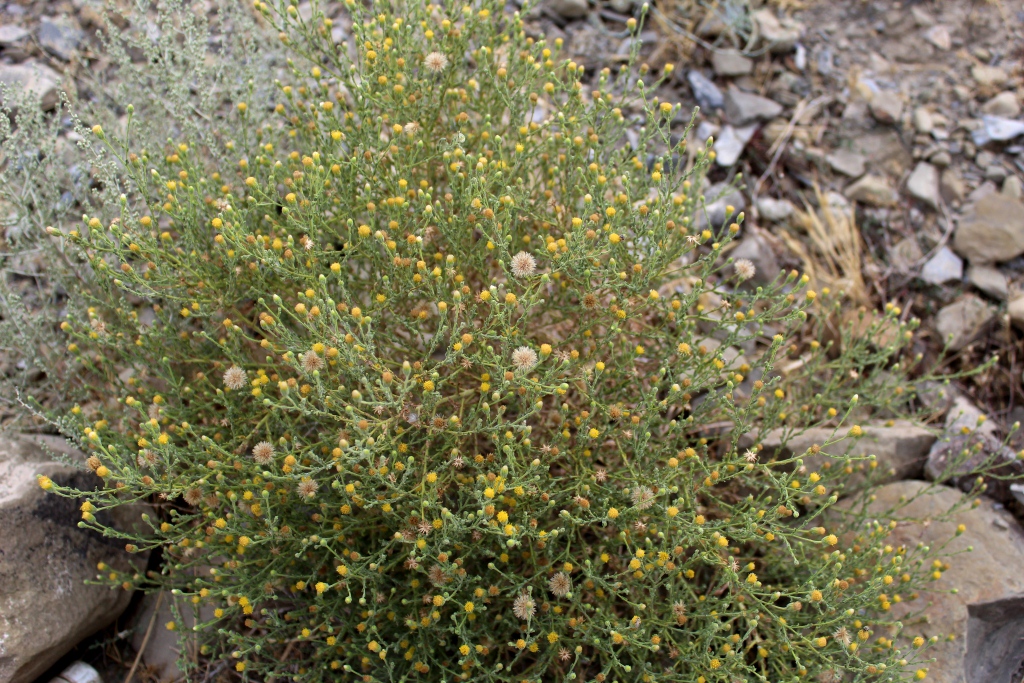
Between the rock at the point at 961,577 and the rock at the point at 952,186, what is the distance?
2109 millimetres

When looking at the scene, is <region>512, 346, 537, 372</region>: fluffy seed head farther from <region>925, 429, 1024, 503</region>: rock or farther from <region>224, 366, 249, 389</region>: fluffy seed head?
<region>925, 429, 1024, 503</region>: rock

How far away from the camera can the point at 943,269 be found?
480cm

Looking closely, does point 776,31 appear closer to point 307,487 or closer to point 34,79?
point 307,487

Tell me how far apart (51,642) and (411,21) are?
10.4ft

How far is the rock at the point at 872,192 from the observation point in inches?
200

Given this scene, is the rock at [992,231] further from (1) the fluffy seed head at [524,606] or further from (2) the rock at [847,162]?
(1) the fluffy seed head at [524,606]

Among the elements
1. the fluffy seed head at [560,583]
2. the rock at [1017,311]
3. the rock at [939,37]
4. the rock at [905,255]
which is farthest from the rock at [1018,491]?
the rock at [939,37]

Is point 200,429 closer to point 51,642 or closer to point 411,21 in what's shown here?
point 51,642

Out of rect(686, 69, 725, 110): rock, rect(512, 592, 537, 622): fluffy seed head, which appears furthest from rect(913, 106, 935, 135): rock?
rect(512, 592, 537, 622): fluffy seed head

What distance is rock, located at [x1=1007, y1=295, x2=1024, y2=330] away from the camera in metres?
4.48

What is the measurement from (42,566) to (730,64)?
5.04 m

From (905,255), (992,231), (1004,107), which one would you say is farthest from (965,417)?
(1004,107)

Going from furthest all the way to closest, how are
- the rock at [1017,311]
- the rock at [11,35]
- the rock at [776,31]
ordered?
1. the rock at [776,31]
2. the rock at [11,35]
3. the rock at [1017,311]

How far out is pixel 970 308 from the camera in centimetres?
462
